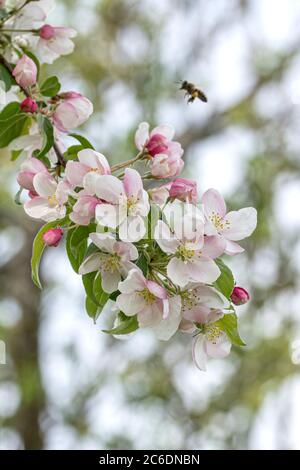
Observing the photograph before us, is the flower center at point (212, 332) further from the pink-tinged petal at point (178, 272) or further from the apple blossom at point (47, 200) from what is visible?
the apple blossom at point (47, 200)

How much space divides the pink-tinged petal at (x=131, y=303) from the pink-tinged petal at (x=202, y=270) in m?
0.07

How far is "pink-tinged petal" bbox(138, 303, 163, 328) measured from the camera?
0.92 m

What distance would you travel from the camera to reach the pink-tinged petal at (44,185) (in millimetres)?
1024

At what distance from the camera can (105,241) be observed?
35.8 inches

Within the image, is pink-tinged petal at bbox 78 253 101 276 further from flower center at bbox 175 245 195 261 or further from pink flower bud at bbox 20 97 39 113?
pink flower bud at bbox 20 97 39 113

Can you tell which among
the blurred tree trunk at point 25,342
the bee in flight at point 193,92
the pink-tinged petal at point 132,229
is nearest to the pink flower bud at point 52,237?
the pink-tinged petal at point 132,229

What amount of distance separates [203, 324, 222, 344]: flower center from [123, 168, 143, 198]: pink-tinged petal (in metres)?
0.20

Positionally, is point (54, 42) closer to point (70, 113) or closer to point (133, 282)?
point (70, 113)

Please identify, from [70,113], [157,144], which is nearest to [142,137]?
[157,144]

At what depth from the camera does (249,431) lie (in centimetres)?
448

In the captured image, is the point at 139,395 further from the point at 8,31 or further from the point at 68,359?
the point at 8,31

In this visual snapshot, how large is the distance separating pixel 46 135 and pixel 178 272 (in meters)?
0.38

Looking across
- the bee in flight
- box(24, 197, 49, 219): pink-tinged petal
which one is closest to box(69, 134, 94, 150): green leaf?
box(24, 197, 49, 219): pink-tinged petal

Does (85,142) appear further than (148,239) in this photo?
Yes
